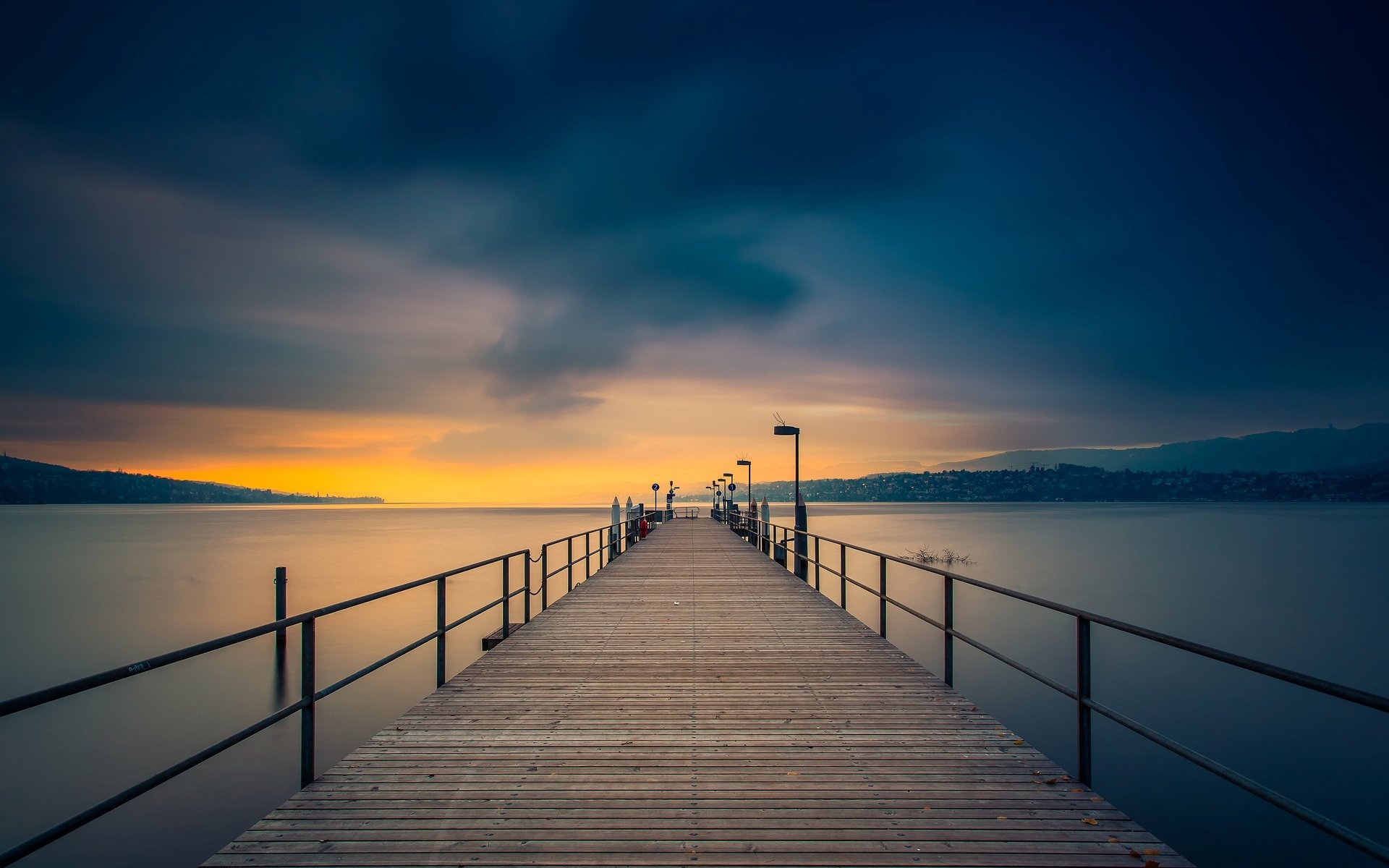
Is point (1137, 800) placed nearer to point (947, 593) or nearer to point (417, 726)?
point (947, 593)

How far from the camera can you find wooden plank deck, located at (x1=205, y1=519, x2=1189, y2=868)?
3.30 metres

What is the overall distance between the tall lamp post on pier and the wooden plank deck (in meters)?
7.06

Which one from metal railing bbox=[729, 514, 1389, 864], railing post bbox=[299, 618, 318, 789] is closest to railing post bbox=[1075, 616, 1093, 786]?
metal railing bbox=[729, 514, 1389, 864]

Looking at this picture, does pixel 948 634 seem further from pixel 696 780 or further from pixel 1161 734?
pixel 696 780

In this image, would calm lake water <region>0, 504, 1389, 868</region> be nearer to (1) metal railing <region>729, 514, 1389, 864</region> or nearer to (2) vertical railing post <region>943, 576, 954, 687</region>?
(2) vertical railing post <region>943, 576, 954, 687</region>

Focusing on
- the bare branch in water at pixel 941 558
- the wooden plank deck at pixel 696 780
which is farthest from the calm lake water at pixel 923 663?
the wooden plank deck at pixel 696 780

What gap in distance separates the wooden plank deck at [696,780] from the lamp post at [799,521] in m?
7.06

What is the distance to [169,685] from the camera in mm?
16734

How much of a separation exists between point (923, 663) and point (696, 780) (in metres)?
16.8

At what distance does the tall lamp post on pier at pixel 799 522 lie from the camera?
14.2 meters

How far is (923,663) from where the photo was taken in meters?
19.0

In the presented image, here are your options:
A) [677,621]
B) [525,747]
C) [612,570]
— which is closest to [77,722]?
[612,570]

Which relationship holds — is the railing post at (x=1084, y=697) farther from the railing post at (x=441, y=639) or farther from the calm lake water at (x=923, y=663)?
the calm lake water at (x=923, y=663)

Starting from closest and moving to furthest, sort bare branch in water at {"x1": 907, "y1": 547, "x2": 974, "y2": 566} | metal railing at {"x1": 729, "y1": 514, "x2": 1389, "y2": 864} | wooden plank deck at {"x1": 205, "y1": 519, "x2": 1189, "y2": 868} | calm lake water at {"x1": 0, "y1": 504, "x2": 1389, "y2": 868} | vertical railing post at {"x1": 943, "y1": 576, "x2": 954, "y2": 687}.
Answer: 1. metal railing at {"x1": 729, "y1": 514, "x2": 1389, "y2": 864}
2. wooden plank deck at {"x1": 205, "y1": 519, "x2": 1189, "y2": 868}
3. vertical railing post at {"x1": 943, "y1": 576, "x2": 954, "y2": 687}
4. calm lake water at {"x1": 0, "y1": 504, "x2": 1389, "y2": 868}
5. bare branch in water at {"x1": 907, "y1": 547, "x2": 974, "y2": 566}
